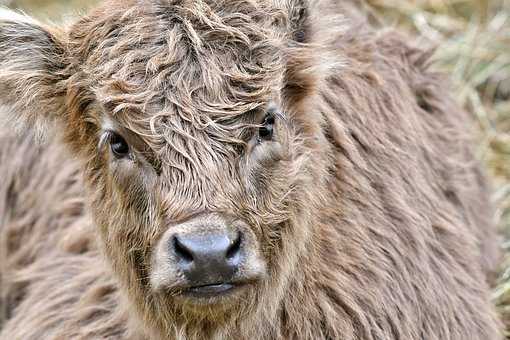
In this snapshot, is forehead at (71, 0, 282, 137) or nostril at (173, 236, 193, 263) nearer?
nostril at (173, 236, 193, 263)

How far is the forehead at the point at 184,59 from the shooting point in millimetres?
5113

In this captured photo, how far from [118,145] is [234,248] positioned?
84cm

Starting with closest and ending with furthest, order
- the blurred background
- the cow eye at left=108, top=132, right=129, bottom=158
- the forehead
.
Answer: the forehead, the cow eye at left=108, top=132, right=129, bottom=158, the blurred background

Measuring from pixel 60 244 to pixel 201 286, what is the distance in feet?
6.83

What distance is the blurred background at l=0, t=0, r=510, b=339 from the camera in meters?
8.33

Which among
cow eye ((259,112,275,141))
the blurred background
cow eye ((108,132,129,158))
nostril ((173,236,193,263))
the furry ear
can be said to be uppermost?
the furry ear

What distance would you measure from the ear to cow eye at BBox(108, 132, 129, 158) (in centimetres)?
44

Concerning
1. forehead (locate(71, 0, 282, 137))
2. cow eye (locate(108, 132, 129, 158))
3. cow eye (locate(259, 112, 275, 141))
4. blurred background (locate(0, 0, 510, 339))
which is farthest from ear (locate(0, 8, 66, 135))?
blurred background (locate(0, 0, 510, 339))

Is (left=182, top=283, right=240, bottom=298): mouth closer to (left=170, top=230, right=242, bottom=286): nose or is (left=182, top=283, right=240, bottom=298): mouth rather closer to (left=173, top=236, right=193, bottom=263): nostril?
(left=170, top=230, right=242, bottom=286): nose

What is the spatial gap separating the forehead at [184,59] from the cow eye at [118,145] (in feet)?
0.49

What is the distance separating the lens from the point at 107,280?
621 cm

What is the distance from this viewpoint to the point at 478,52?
8750 millimetres

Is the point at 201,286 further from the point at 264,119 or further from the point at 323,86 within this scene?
the point at 323,86

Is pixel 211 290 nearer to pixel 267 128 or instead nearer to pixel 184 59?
pixel 267 128
